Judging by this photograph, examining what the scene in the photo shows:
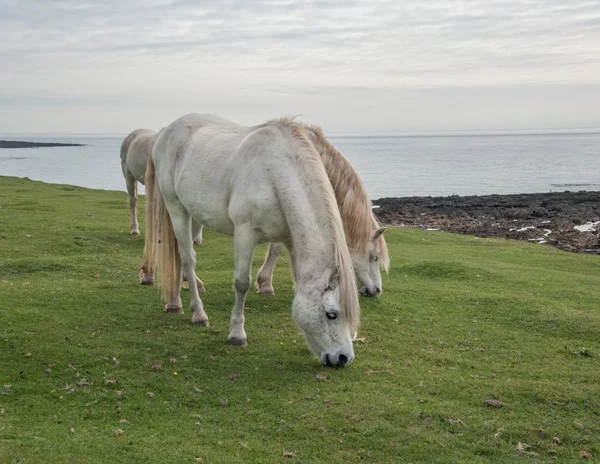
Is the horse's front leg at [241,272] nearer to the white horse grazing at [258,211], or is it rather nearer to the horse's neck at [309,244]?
the white horse grazing at [258,211]

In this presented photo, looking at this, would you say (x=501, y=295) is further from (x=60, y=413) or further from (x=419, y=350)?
(x=60, y=413)

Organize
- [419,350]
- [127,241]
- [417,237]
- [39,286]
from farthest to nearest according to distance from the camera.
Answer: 1. [417,237]
2. [127,241]
3. [39,286]
4. [419,350]

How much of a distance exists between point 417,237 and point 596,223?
10.4m

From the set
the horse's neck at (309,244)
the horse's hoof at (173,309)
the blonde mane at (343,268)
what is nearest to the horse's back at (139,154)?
the horse's hoof at (173,309)

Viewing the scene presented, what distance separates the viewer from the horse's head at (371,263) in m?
7.85

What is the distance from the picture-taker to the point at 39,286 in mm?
8734

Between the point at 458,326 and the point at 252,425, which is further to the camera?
the point at 458,326

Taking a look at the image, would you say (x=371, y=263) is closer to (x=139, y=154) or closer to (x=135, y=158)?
(x=139, y=154)

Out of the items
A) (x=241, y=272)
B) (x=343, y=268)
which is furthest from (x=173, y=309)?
(x=343, y=268)

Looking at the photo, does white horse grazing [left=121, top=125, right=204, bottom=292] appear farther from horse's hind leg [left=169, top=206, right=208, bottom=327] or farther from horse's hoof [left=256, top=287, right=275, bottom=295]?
horse's hind leg [left=169, top=206, right=208, bottom=327]

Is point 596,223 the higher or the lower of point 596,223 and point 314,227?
the lower

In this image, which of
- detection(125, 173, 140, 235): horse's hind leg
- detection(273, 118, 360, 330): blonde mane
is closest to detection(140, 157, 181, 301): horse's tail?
detection(273, 118, 360, 330): blonde mane

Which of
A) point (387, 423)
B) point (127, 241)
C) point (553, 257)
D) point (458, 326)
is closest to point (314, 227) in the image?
point (387, 423)

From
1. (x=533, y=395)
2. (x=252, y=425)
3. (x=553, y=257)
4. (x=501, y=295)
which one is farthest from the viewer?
(x=553, y=257)
